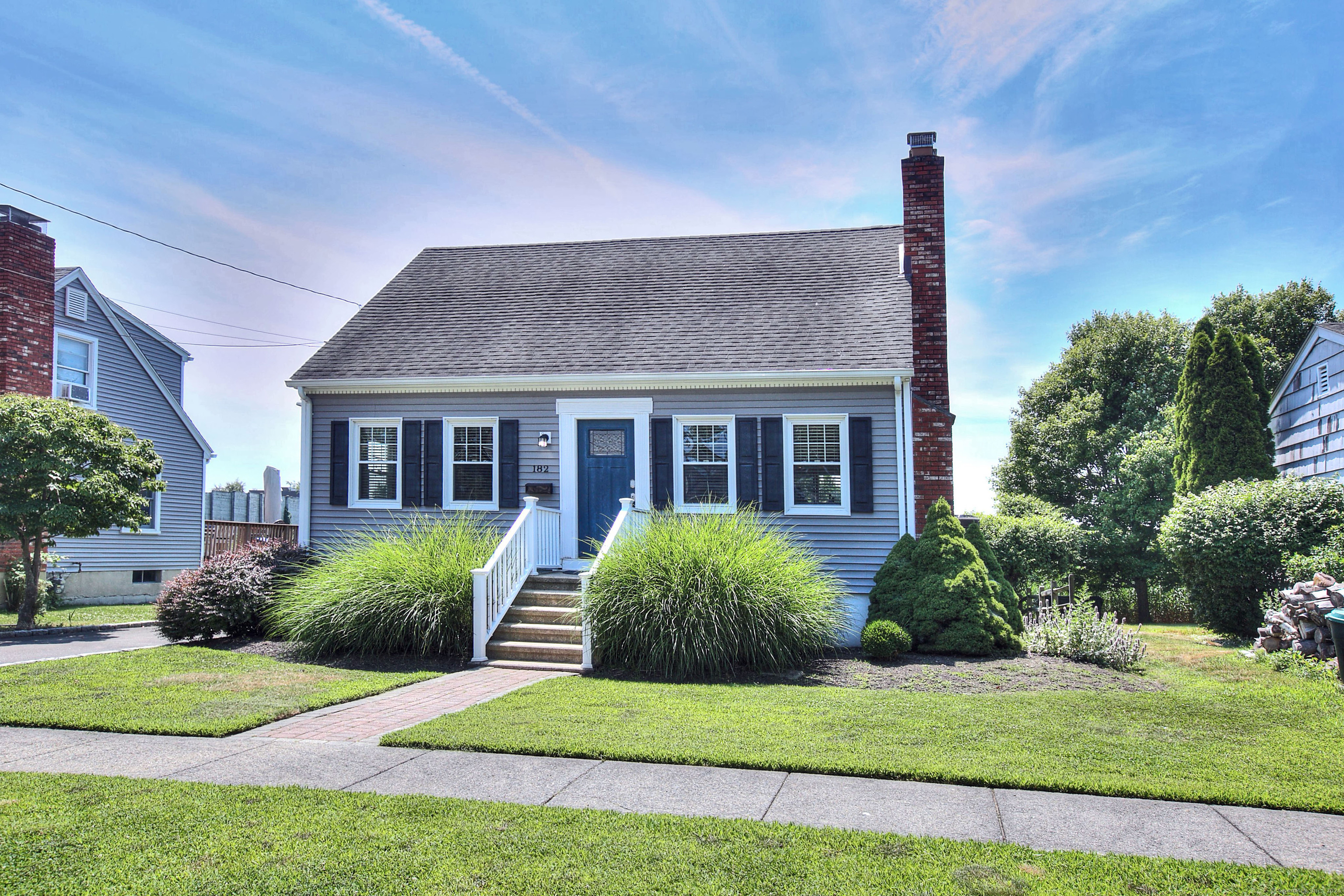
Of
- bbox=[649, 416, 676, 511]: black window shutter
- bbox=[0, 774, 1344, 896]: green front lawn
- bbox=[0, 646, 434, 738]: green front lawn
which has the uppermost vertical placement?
bbox=[649, 416, 676, 511]: black window shutter

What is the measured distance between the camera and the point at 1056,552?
18.8m

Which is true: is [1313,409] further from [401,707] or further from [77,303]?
[77,303]

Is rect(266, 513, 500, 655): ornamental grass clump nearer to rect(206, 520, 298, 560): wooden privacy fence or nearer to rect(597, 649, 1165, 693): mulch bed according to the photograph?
rect(597, 649, 1165, 693): mulch bed

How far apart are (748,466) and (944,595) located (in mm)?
3448

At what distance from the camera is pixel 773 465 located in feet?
39.9

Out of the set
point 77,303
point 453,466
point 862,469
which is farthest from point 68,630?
point 862,469

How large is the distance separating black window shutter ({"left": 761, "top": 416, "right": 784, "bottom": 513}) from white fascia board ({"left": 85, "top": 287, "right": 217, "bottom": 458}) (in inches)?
597

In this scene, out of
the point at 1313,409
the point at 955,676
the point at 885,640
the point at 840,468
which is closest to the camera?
the point at 955,676

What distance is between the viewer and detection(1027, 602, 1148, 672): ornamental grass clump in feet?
29.7

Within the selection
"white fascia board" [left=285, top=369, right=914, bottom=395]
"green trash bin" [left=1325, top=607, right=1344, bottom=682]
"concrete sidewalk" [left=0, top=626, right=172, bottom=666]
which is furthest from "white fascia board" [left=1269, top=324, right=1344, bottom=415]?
"concrete sidewalk" [left=0, top=626, right=172, bottom=666]

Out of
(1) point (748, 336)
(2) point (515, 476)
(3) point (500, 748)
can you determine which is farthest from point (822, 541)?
(3) point (500, 748)

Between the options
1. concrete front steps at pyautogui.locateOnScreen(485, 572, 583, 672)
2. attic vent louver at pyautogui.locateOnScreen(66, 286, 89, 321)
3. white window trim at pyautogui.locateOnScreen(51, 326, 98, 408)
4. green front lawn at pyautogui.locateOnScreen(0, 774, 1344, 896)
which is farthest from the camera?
attic vent louver at pyautogui.locateOnScreen(66, 286, 89, 321)

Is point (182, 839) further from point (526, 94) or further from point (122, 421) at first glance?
point (122, 421)

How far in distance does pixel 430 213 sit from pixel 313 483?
21.5 feet
